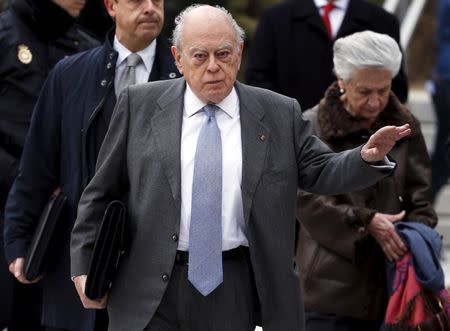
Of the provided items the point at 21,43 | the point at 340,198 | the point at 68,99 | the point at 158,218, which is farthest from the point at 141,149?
the point at 21,43

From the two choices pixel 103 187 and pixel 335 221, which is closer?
pixel 103 187

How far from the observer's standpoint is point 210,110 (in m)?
5.23

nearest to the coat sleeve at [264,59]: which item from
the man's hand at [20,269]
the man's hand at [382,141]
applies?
the man's hand at [20,269]

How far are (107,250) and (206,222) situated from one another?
1.33 feet

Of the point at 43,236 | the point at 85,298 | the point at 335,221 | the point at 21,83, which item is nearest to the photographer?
the point at 85,298

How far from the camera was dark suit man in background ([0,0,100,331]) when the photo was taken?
6.91 meters

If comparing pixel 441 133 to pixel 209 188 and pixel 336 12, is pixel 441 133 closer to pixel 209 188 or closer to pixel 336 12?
pixel 336 12

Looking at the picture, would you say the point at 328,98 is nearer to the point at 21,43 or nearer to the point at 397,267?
the point at 397,267

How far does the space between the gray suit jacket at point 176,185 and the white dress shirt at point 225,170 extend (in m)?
0.03

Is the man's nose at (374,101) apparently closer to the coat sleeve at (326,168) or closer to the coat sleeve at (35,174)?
the coat sleeve at (326,168)

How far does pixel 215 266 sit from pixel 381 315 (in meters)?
1.55

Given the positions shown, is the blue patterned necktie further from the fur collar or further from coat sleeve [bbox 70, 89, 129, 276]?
the fur collar

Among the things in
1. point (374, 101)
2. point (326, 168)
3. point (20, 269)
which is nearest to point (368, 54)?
point (374, 101)

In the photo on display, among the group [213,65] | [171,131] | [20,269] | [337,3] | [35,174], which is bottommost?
[20,269]
